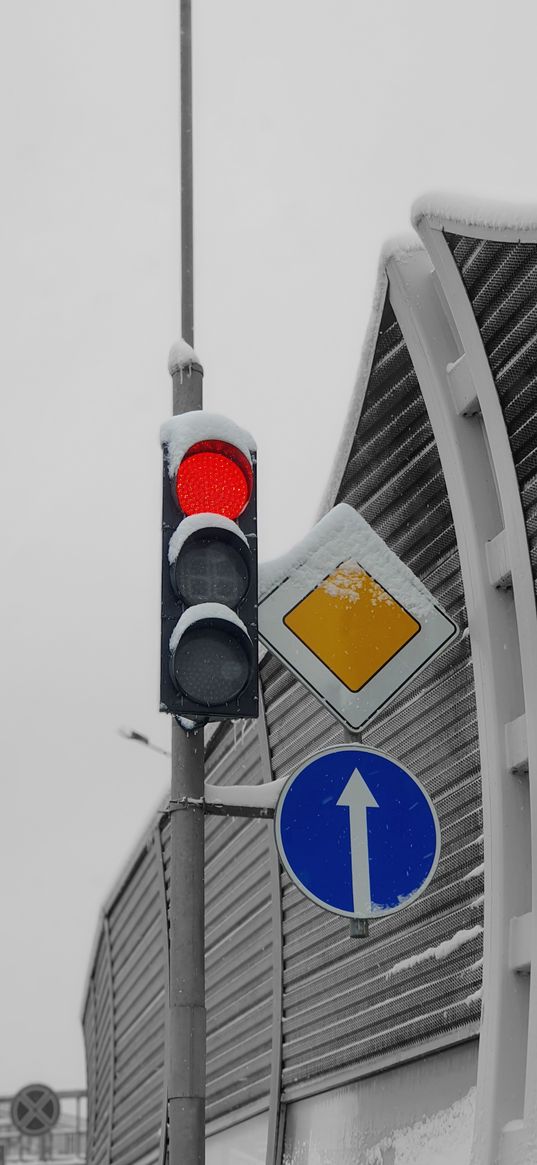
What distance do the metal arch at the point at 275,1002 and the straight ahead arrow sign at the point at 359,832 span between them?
491cm

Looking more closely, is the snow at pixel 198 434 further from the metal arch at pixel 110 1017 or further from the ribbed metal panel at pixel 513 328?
the metal arch at pixel 110 1017

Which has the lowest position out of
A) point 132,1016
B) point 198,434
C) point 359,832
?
point 359,832

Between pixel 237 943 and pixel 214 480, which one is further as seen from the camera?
pixel 237 943

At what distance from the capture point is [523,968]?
586 cm

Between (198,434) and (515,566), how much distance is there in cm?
215

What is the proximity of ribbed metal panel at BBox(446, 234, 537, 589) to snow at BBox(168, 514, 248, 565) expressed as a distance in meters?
2.23

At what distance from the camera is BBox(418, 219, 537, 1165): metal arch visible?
5578mm

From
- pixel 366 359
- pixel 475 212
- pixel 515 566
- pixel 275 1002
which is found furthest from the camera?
pixel 275 1002

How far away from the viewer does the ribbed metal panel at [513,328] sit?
6008 millimetres

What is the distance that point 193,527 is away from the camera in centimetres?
415

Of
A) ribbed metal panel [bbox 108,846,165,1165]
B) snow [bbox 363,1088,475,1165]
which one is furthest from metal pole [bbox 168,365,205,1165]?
ribbed metal panel [bbox 108,846,165,1165]

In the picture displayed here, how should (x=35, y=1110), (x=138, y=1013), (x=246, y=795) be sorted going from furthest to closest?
(x=35, y=1110)
(x=138, y=1013)
(x=246, y=795)

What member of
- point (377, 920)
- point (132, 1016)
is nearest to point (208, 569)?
point (377, 920)

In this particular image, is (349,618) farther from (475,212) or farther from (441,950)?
(441,950)
